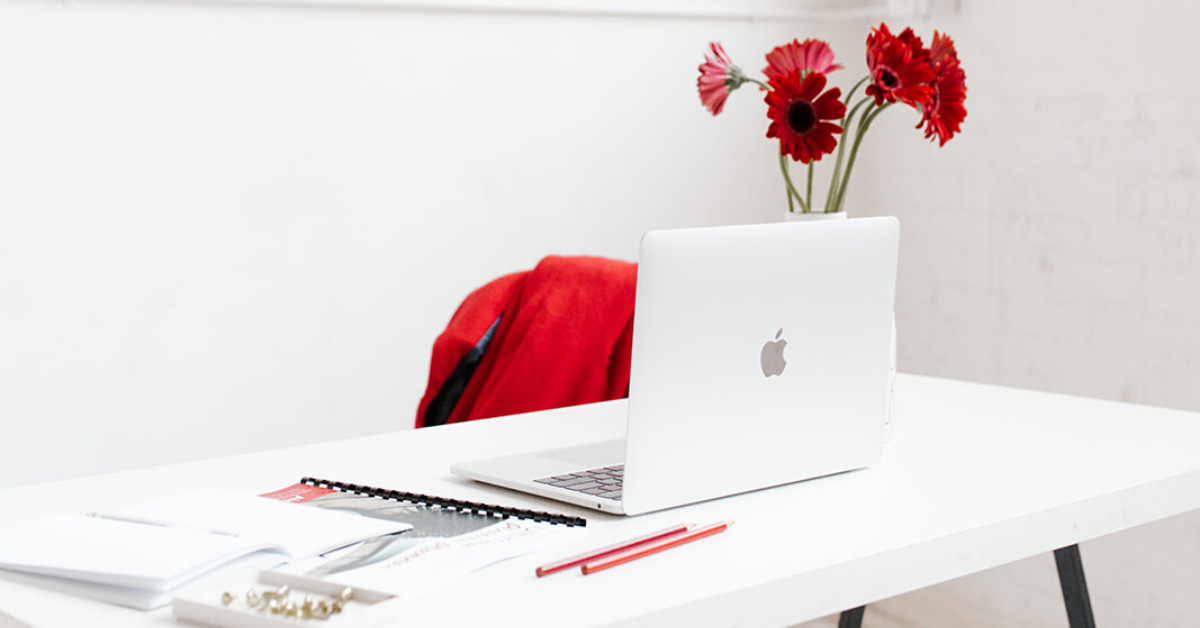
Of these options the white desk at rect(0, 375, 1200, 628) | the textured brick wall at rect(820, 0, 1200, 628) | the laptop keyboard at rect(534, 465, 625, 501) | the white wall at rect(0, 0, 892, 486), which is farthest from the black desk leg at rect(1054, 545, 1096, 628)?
the white wall at rect(0, 0, 892, 486)

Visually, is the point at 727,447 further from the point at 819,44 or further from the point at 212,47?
the point at 212,47

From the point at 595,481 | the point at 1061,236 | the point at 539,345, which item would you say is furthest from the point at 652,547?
the point at 1061,236

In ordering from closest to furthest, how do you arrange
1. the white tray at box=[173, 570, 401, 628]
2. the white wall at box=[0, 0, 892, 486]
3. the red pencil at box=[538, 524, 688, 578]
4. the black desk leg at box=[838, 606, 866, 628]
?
the white tray at box=[173, 570, 401, 628]
the red pencil at box=[538, 524, 688, 578]
the black desk leg at box=[838, 606, 866, 628]
the white wall at box=[0, 0, 892, 486]

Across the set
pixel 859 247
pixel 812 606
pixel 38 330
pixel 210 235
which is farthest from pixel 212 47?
pixel 812 606

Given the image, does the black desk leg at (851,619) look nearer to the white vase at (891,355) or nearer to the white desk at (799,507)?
the white desk at (799,507)

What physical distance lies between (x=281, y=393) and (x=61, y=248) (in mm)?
542

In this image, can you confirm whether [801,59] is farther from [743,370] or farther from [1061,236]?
[1061,236]

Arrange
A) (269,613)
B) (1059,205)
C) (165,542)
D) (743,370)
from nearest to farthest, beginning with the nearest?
1. (269,613)
2. (165,542)
3. (743,370)
4. (1059,205)

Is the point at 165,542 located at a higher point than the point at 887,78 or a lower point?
lower

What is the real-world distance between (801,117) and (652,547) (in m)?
0.66

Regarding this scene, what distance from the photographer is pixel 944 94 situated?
5.02 ft

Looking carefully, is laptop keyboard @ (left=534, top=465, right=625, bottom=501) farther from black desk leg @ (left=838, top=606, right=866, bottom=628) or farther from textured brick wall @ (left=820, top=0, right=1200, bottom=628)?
textured brick wall @ (left=820, top=0, right=1200, bottom=628)

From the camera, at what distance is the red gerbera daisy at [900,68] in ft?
4.88

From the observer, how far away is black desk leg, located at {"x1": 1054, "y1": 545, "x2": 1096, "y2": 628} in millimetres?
1621
